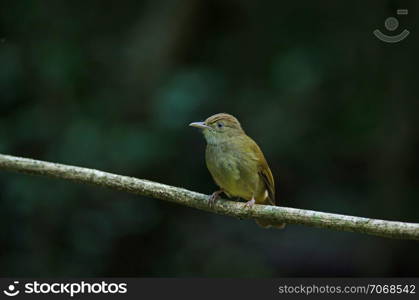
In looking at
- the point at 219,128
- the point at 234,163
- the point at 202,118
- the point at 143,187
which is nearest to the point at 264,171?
the point at 234,163

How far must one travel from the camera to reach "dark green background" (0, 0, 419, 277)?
563 cm

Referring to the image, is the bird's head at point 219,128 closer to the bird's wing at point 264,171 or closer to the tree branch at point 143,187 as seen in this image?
the bird's wing at point 264,171

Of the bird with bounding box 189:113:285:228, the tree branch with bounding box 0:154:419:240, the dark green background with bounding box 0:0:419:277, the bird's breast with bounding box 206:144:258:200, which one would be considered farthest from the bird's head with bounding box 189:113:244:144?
the dark green background with bounding box 0:0:419:277

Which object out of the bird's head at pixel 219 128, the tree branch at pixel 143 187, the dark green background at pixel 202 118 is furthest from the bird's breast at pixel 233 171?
the dark green background at pixel 202 118

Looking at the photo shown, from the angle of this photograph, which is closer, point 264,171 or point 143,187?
point 143,187

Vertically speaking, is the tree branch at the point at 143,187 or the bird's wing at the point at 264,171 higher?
the bird's wing at the point at 264,171

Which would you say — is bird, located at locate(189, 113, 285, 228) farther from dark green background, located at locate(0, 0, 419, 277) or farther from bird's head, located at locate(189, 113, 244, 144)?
dark green background, located at locate(0, 0, 419, 277)

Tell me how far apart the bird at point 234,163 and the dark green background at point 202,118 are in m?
1.28

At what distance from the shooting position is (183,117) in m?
5.65

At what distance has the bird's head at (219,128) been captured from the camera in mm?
4352

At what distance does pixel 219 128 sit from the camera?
441 cm

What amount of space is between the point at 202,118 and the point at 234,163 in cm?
159

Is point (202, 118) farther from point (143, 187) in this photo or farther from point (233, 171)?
point (143, 187)

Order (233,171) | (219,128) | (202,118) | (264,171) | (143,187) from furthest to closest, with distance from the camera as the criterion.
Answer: (202,118), (219,128), (264,171), (233,171), (143,187)
